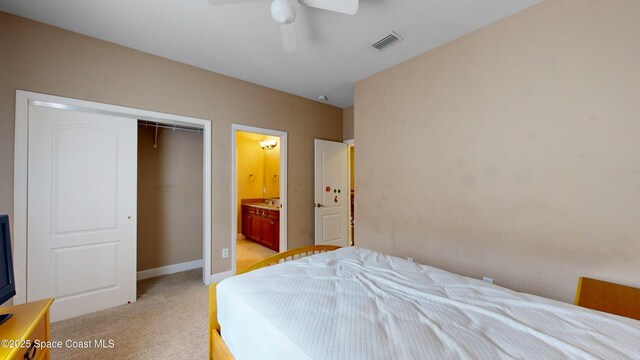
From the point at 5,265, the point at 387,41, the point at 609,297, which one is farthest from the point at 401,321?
the point at 387,41

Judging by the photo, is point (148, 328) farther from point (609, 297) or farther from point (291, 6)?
point (609, 297)

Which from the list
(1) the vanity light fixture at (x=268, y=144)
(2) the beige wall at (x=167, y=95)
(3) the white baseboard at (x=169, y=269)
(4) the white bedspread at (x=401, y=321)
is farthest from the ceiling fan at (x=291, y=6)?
(1) the vanity light fixture at (x=268, y=144)

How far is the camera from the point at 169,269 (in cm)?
327

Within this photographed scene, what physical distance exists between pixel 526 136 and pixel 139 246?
4362mm

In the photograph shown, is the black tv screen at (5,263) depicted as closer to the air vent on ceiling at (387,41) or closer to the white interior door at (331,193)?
the air vent on ceiling at (387,41)

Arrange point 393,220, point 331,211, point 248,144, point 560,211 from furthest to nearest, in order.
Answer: point 248,144, point 331,211, point 393,220, point 560,211

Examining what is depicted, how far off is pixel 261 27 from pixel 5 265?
2216 mm

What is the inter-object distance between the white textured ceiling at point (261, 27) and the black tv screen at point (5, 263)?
1.78 metres

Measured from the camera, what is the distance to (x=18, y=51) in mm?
1975

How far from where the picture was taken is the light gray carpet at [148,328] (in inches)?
68.6

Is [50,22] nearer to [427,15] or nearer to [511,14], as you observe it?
[427,15]

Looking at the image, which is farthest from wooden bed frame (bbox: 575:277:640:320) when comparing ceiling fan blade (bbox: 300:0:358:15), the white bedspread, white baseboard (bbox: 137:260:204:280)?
white baseboard (bbox: 137:260:204:280)

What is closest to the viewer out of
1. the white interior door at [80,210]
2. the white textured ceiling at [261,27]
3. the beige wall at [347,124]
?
the white textured ceiling at [261,27]

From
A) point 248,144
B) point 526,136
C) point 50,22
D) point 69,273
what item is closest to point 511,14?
point 526,136
